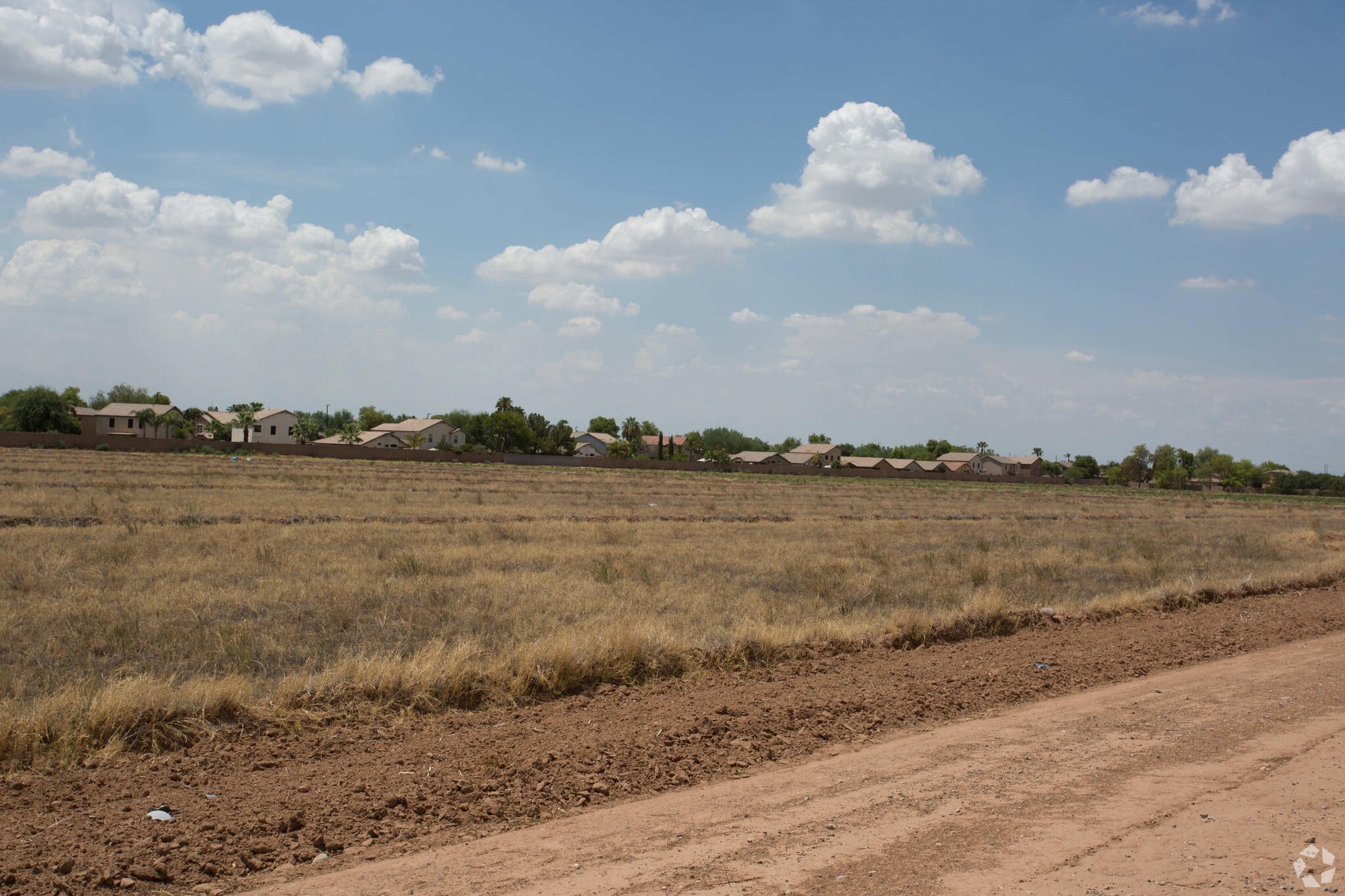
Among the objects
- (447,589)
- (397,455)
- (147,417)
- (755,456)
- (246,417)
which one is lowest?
(447,589)

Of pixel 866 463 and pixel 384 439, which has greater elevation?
pixel 384 439

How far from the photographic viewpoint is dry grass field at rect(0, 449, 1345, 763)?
878cm

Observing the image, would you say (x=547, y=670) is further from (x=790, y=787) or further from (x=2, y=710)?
(x=2, y=710)

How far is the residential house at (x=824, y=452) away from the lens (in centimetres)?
17775

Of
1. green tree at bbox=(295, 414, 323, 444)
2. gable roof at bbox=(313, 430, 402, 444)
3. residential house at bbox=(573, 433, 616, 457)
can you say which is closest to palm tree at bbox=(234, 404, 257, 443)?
green tree at bbox=(295, 414, 323, 444)

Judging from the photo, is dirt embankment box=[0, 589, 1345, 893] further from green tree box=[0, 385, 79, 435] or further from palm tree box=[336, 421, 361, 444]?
palm tree box=[336, 421, 361, 444]

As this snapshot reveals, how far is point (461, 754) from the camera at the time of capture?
24.2ft

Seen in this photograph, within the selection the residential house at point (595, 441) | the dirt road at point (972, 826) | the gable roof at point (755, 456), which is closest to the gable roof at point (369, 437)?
the residential house at point (595, 441)

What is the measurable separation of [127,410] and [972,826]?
14610cm

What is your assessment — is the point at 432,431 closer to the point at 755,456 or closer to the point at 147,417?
the point at 147,417

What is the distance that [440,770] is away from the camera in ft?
23.1

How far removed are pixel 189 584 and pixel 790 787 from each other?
11668 millimetres

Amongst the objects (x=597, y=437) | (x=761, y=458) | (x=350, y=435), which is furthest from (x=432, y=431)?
(x=761, y=458)

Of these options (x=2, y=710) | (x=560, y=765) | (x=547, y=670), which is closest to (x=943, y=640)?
(x=547, y=670)
